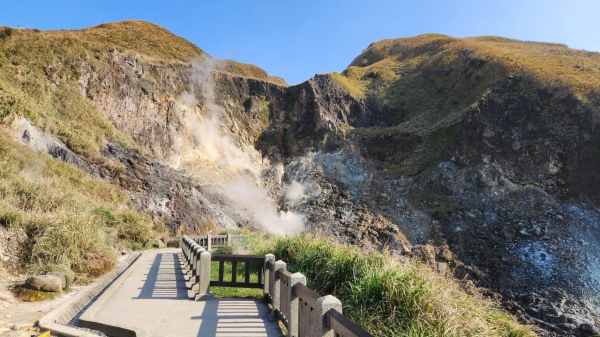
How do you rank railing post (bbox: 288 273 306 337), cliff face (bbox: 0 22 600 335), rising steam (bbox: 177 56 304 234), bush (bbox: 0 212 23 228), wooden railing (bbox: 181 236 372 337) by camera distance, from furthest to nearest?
1. rising steam (bbox: 177 56 304 234)
2. cliff face (bbox: 0 22 600 335)
3. bush (bbox: 0 212 23 228)
4. railing post (bbox: 288 273 306 337)
5. wooden railing (bbox: 181 236 372 337)

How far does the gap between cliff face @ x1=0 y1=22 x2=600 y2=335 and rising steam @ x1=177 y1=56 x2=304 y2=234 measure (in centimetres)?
20

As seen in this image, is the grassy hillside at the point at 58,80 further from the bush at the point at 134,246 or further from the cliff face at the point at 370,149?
the bush at the point at 134,246

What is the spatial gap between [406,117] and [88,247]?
4965cm

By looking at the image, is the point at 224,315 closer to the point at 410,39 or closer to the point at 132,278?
the point at 132,278

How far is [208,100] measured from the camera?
145 feet

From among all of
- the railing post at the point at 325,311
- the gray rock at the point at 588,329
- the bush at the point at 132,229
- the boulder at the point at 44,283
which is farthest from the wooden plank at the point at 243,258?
the gray rock at the point at 588,329

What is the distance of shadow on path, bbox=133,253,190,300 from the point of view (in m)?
8.07

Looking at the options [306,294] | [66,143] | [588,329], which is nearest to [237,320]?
[306,294]

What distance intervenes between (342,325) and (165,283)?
7.55 metres

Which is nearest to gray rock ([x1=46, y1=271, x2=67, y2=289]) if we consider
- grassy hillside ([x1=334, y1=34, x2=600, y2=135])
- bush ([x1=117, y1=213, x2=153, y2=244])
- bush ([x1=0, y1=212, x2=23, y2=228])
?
bush ([x1=0, y1=212, x2=23, y2=228])

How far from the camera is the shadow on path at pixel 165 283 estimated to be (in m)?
8.07

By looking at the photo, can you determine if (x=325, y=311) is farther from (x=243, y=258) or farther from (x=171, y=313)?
(x=243, y=258)

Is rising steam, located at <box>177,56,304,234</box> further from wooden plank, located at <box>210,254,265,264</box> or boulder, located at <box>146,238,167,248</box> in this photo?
wooden plank, located at <box>210,254,265,264</box>

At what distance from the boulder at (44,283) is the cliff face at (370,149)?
1694 centimetres
